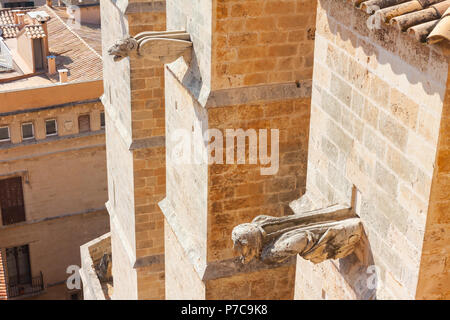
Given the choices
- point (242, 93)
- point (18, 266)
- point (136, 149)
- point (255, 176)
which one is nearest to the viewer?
point (242, 93)

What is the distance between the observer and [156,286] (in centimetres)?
1622

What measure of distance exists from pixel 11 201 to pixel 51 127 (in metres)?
2.91

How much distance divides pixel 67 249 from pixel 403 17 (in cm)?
2168

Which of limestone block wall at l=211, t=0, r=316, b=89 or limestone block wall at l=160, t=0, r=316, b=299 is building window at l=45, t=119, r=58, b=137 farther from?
limestone block wall at l=211, t=0, r=316, b=89

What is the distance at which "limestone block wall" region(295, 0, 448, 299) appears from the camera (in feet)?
19.9

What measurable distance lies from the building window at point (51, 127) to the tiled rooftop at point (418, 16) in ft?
63.1

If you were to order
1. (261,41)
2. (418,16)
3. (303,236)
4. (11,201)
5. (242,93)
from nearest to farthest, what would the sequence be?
(418,16)
(303,236)
(261,41)
(242,93)
(11,201)

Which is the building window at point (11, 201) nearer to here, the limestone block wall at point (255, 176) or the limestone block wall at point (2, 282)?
the limestone block wall at point (2, 282)

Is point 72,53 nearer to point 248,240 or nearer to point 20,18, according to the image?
point 20,18

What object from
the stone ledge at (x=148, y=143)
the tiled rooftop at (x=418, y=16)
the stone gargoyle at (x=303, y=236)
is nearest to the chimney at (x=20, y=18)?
the stone ledge at (x=148, y=143)

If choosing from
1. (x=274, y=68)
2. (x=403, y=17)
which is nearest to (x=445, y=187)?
(x=403, y=17)

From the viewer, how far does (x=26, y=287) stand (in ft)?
84.2

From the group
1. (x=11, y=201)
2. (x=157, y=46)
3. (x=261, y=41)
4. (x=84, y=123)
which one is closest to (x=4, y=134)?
(x=11, y=201)
